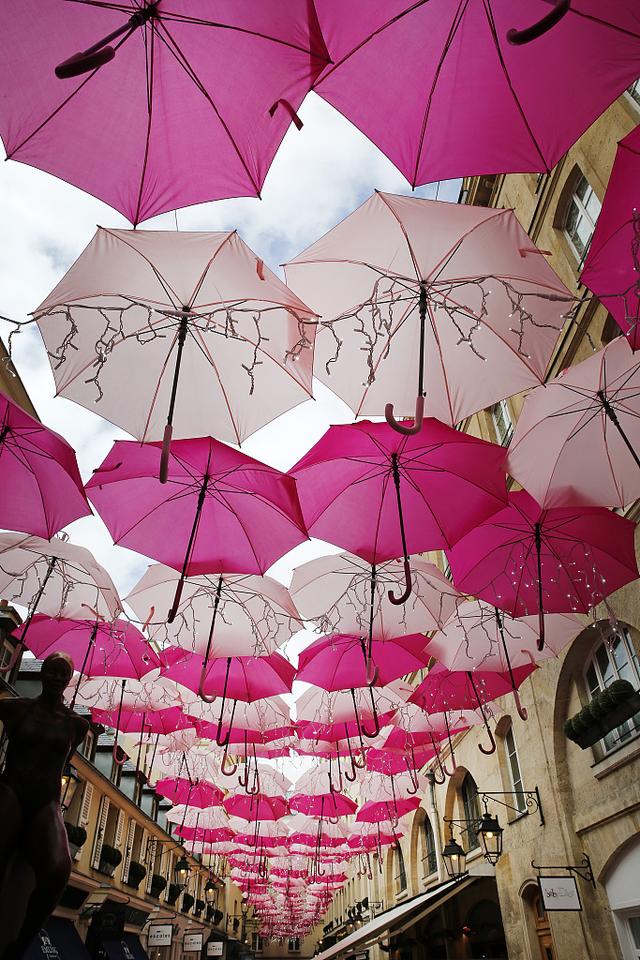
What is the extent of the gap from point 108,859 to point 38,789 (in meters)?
18.4

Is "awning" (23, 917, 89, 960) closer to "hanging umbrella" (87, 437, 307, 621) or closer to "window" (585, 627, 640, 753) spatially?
"hanging umbrella" (87, 437, 307, 621)

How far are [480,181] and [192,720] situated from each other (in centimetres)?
1322

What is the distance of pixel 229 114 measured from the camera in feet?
13.9

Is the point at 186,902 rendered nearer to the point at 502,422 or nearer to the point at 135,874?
the point at 135,874

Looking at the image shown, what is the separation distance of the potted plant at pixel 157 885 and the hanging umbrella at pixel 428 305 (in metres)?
26.3

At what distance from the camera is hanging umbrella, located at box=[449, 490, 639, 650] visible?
738 centimetres

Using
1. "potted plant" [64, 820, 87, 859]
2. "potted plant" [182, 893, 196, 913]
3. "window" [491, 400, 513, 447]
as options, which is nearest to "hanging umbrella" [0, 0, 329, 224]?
"window" [491, 400, 513, 447]

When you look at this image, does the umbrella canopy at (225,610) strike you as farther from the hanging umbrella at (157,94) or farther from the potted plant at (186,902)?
the potted plant at (186,902)

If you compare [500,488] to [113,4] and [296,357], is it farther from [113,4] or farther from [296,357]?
[113,4]

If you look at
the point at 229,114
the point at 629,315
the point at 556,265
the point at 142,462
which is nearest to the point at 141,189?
the point at 229,114

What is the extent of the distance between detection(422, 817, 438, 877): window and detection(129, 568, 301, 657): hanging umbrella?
14612 millimetres

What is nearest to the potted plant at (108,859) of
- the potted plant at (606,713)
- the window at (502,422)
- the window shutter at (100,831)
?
the window shutter at (100,831)

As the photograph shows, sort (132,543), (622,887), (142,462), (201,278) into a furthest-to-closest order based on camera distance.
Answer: (622,887), (132,543), (142,462), (201,278)

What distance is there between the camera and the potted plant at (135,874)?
2209 centimetres
